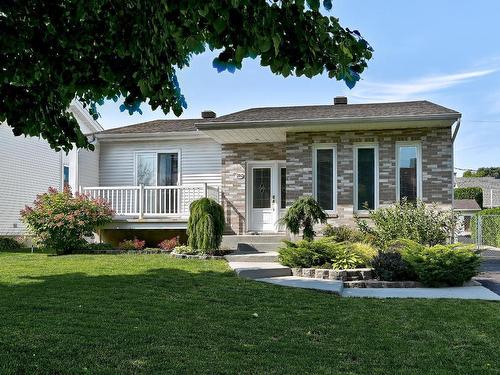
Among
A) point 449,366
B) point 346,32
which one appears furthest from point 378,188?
point 346,32

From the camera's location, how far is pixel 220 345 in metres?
5.36

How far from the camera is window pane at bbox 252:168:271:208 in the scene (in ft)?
54.4

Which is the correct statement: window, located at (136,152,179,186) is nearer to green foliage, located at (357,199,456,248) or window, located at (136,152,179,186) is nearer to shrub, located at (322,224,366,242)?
shrub, located at (322,224,366,242)

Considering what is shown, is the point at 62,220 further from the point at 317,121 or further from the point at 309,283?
the point at 309,283

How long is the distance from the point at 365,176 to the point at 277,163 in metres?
3.02

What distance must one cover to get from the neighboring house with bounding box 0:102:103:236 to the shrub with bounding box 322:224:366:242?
891cm

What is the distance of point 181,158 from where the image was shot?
17891 millimetres

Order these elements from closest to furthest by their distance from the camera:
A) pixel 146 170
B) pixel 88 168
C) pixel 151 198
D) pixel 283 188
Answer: pixel 283 188, pixel 151 198, pixel 88 168, pixel 146 170

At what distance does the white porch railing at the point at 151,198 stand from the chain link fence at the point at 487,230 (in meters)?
13.5

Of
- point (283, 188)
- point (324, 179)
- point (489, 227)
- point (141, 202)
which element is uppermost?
point (324, 179)

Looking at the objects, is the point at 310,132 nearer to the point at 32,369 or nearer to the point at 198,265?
the point at 198,265

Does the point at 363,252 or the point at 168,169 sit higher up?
the point at 168,169

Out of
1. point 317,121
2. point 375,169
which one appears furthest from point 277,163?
point 375,169

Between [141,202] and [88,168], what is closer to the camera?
[141,202]
